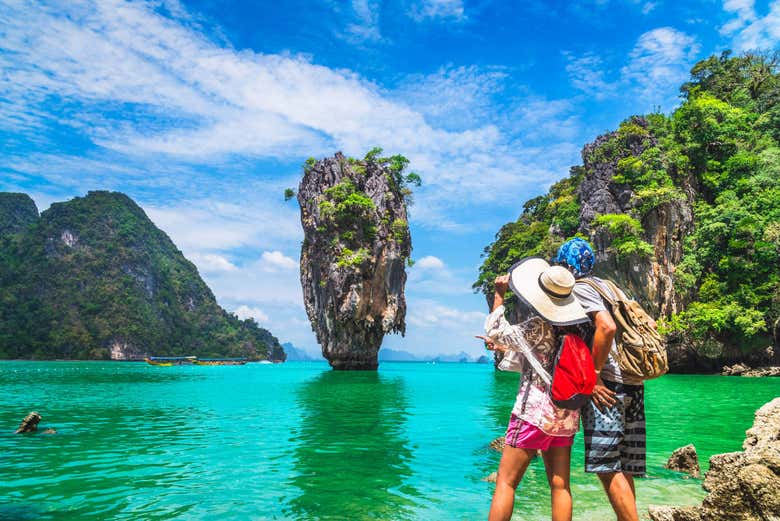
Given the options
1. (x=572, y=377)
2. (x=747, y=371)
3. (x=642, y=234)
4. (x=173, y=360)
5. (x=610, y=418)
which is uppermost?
(x=642, y=234)

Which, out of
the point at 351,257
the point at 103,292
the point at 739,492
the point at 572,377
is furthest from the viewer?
the point at 103,292

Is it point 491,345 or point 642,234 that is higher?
point 642,234

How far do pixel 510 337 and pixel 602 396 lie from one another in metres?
0.62

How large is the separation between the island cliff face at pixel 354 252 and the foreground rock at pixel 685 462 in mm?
29239

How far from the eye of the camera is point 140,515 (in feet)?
14.9

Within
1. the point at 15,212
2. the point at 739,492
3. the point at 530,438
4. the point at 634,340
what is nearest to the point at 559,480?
the point at 530,438

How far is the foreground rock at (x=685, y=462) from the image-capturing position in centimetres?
602

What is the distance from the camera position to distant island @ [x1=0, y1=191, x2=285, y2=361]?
74.3m

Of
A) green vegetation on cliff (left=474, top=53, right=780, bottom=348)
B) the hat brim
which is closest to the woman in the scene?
the hat brim

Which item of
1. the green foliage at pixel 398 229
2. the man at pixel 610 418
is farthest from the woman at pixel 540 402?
the green foliage at pixel 398 229

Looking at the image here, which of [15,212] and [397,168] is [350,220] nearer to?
[397,168]

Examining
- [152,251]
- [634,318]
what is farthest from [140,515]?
[152,251]

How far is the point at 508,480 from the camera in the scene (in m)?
2.65

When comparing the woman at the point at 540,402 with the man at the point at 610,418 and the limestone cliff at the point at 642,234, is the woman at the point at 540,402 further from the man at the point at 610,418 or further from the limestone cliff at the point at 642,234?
the limestone cliff at the point at 642,234
